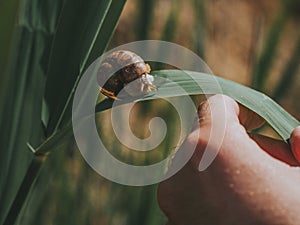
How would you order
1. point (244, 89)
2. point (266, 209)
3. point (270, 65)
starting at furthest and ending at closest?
point (270, 65) < point (244, 89) < point (266, 209)

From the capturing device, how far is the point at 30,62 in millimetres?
723

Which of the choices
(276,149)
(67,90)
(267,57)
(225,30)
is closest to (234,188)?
(276,149)

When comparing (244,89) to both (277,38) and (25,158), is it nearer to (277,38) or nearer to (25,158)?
(25,158)

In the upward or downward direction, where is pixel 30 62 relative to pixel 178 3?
upward

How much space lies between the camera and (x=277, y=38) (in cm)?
96

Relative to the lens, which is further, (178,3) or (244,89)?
(178,3)

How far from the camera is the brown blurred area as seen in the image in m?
1.00

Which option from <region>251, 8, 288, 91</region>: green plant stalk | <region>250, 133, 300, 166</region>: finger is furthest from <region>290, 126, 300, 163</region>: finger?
<region>251, 8, 288, 91</region>: green plant stalk

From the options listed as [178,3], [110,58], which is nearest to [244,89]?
[110,58]

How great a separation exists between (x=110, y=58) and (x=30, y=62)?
8cm

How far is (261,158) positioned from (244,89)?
135 mm

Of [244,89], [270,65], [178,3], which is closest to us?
[244,89]

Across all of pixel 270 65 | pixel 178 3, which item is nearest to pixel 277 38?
pixel 270 65

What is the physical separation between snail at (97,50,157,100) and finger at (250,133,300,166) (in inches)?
5.8
